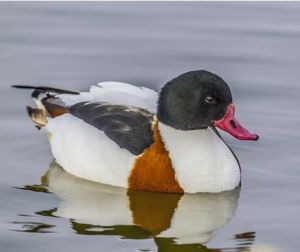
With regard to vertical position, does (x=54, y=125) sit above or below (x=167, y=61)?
below

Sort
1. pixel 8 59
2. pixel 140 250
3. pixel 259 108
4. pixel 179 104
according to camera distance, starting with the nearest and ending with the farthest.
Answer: pixel 140 250
pixel 179 104
pixel 259 108
pixel 8 59

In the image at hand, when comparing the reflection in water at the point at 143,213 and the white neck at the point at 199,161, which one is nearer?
the reflection in water at the point at 143,213

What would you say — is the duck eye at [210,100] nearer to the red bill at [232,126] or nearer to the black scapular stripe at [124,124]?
the red bill at [232,126]

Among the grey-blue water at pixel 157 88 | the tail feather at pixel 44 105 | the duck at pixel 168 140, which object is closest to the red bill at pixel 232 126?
the duck at pixel 168 140

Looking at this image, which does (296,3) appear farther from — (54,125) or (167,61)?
(54,125)

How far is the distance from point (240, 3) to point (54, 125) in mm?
5188

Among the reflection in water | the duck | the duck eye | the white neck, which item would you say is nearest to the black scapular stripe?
the duck

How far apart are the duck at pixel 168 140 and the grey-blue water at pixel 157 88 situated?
0.13 metres

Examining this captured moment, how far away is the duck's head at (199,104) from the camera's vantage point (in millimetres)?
9102

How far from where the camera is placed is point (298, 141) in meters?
10.2

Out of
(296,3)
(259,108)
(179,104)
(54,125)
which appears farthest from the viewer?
(296,3)

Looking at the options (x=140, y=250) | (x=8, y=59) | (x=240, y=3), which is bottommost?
(x=140, y=250)

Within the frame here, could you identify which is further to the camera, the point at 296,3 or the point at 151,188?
the point at 296,3

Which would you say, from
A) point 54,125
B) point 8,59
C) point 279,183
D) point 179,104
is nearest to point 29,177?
point 54,125
